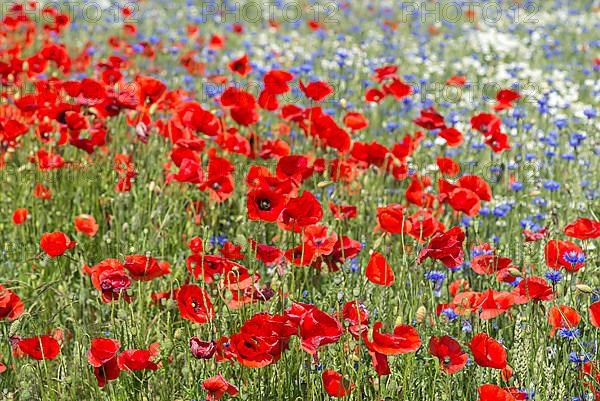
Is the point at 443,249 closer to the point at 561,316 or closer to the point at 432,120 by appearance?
the point at 561,316

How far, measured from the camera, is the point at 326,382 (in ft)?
6.36

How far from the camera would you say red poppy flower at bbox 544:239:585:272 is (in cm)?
224

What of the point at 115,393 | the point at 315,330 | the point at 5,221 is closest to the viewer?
the point at 315,330

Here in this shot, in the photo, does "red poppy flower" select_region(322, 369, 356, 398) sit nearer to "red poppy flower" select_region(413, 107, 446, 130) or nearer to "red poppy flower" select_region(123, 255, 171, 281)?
"red poppy flower" select_region(123, 255, 171, 281)

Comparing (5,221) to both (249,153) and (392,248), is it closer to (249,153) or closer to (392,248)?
(249,153)

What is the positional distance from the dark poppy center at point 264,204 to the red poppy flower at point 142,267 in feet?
1.01

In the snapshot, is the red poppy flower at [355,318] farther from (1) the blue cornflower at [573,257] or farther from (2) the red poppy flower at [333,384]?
(1) the blue cornflower at [573,257]

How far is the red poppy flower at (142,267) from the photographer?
2162 millimetres

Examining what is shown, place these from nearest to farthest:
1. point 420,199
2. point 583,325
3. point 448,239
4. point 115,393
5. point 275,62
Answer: point 448,239 → point 115,393 → point 583,325 → point 420,199 → point 275,62

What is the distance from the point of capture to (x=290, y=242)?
3.11 meters

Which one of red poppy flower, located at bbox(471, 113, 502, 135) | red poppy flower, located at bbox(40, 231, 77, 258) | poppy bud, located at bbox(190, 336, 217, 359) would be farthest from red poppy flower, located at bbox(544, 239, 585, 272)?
red poppy flower, located at bbox(40, 231, 77, 258)

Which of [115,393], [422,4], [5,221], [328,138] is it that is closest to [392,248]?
[328,138]

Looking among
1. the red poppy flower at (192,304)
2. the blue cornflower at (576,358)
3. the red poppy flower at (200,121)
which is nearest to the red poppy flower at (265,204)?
the red poppy flower at (192,304)

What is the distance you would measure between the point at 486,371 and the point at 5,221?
6.58 ft
